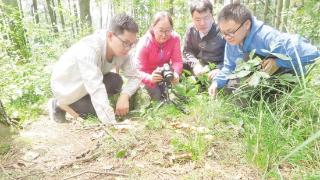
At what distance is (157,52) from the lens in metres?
4.54

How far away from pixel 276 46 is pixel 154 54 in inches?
82.5

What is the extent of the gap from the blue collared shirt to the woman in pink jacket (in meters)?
0.99

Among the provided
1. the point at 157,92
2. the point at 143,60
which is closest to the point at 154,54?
the point at 143,60

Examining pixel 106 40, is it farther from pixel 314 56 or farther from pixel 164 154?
pixel 314 56

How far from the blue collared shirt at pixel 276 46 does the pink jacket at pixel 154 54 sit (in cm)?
113

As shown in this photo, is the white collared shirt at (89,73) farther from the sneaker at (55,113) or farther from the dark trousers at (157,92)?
the dark trousers at (157,92)

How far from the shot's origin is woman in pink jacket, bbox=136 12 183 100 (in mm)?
4195

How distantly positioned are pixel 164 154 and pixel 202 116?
29.6 inches

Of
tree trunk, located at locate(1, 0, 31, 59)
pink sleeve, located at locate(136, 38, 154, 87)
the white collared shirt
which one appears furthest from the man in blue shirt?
tree trunk, located at locate(1, 0, 31, 59)

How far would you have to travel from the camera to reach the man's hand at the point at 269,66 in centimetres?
289

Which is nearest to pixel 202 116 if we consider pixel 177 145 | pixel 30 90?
pixel 177 145

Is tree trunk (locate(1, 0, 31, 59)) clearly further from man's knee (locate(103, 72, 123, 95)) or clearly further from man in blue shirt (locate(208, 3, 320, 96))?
man in blue shirt (locate(208, 3, 320, 96))

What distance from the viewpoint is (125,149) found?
88.2 inches

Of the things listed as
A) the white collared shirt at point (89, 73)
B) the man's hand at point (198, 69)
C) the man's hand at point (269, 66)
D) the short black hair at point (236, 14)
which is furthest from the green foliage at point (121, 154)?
the man's hand at point (198, 69)
